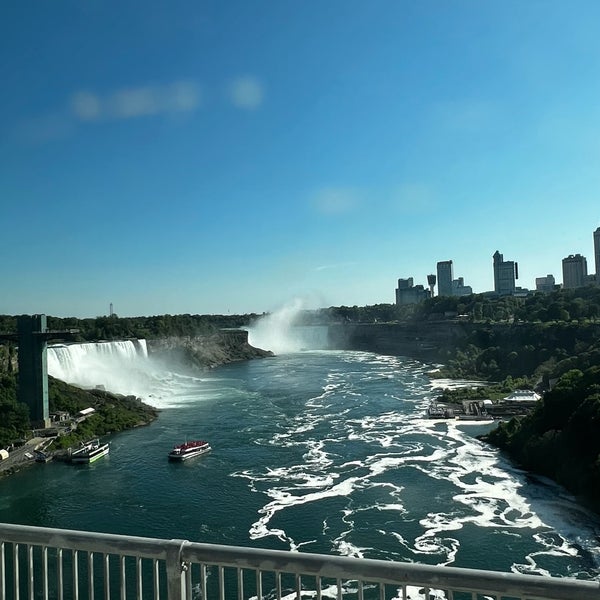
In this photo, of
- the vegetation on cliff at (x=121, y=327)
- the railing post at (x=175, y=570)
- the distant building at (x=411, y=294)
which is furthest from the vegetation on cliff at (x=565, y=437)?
the distant building at (x=411, y=294)

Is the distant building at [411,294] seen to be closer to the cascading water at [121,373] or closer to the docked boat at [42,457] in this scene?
the cascading water at [121,373]

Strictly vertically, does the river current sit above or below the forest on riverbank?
below

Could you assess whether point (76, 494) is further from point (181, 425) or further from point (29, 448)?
point (181, 425)

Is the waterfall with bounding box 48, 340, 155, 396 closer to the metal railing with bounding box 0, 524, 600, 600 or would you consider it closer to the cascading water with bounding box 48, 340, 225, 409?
the cascading water with bounding box 48, 340, 225, 409


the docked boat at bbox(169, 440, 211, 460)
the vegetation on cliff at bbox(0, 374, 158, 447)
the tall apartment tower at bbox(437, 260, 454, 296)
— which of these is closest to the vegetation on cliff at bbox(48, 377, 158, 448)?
the vegetation on cliff at bbox(0, 374, 158, 447)

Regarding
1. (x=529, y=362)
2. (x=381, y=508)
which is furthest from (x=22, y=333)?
(x=529, y=362)

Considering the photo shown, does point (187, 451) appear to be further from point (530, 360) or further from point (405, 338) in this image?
point (405, 338)

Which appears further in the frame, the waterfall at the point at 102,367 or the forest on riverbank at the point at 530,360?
the waterfall at the point at 102,367
